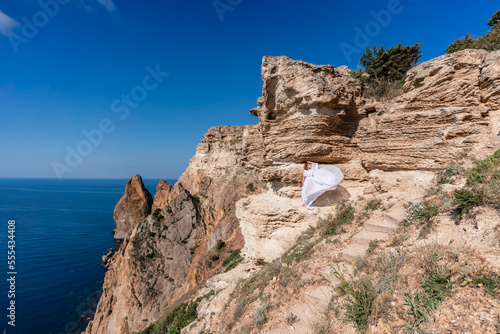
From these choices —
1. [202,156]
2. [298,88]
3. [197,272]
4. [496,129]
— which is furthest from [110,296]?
[496,129]

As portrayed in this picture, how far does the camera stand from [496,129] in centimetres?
626

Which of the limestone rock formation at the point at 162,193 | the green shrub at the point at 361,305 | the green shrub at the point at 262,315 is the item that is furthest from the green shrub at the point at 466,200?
the limestone rock formation at the point at 162,193

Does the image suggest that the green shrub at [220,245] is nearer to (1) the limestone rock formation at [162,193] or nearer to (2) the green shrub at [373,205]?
(2) the green shrub at [373,205]

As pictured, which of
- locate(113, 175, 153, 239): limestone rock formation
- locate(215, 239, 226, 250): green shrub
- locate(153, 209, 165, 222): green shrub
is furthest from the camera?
locate(113, 175, 153, 239): limestone rock formation

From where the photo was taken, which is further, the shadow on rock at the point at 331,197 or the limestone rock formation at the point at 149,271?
the limestone rock formation at the point at 149,271

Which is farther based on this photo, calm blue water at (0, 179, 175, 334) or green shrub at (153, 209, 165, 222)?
green shrub at (153, 209, 165, 222)

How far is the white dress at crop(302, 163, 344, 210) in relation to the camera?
26.2 ft

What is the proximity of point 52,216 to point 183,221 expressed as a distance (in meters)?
67.0

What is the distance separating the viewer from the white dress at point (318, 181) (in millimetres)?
7984

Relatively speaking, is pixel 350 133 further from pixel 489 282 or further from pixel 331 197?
pixel 489 282

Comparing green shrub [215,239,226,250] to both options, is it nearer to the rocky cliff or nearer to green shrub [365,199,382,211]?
the rocky cliff

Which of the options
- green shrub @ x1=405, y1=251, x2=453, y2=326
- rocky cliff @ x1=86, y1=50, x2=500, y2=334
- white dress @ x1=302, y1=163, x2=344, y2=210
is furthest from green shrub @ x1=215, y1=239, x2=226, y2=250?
green shrub @ x1=405, y1=251, x2=453, y2=326

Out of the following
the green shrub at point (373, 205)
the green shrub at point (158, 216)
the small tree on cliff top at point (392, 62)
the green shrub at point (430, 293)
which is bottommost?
the green shrub at point (158, 216)

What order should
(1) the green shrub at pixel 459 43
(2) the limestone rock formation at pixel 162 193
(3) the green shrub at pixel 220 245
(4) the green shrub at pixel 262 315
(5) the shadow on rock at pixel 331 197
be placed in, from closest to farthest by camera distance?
(4) the green shrub at pixel 262 315
(5) the shadow on rock at pixel 331 197
(1) the green shrub at pixel 459 43
(3) the green shrub at pixel 220 245
(2) the limestone rock formation at pixel 162 193
